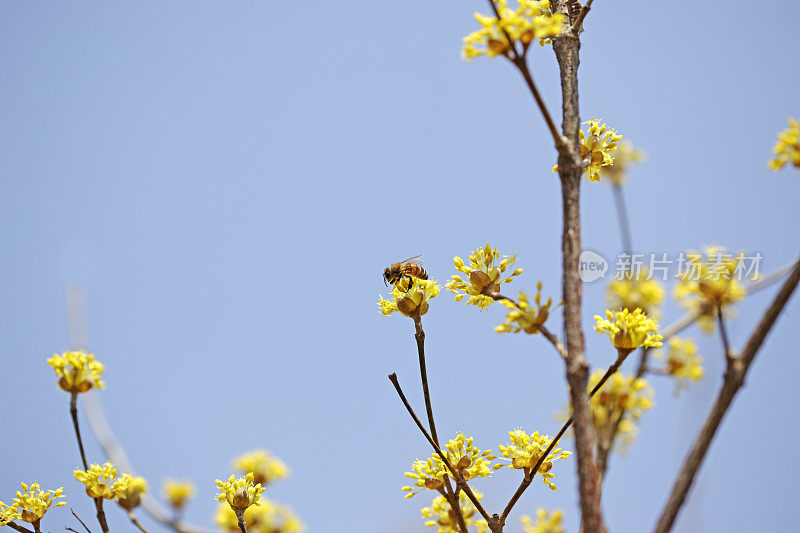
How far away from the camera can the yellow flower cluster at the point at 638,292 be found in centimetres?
442

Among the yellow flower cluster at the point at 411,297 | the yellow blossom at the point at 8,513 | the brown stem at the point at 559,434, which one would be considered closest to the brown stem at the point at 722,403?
the brown stem at the point at 559,434

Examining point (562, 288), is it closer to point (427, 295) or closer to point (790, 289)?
point (790, 289)

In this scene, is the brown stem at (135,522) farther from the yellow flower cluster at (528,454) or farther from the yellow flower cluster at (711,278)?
the yellow flower cluster at (711,278)

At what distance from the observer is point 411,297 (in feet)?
7.04

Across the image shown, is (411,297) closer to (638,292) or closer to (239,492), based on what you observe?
(239,492)

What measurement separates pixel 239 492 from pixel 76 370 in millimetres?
864

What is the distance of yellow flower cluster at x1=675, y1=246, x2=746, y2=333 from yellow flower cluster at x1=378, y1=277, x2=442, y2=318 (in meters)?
1.00

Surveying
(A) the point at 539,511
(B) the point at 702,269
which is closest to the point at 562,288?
(B) the point at 702,269

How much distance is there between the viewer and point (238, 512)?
6.83 ft

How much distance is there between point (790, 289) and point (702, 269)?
1.35 metres

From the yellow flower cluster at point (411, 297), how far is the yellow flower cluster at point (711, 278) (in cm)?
100

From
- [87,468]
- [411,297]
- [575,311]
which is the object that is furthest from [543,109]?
[87,468]

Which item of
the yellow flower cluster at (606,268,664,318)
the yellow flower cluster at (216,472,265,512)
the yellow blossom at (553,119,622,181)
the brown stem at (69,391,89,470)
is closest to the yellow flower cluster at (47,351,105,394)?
Result: the brown stem at (69,391,89,470)

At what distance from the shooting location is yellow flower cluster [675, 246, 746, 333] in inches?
97.4
